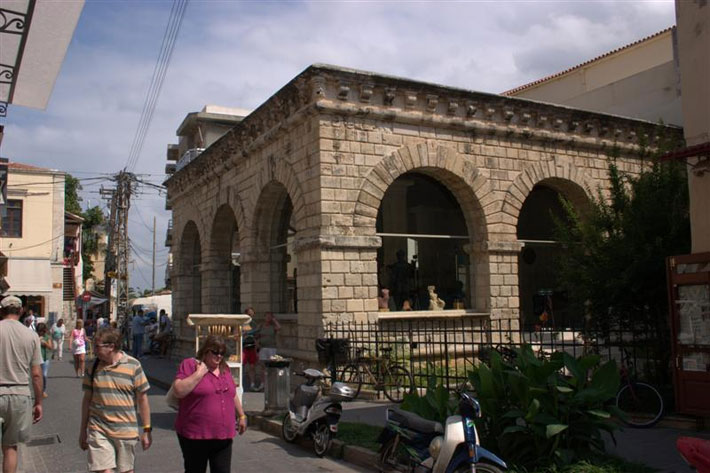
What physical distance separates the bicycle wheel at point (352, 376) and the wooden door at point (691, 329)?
17.1ft

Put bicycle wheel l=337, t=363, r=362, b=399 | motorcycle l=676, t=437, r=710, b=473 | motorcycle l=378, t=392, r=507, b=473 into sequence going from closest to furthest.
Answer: motorcycle l=676, t=437, r=710, b=473 → motorcycle l=378, t=392, r=507, b=473 → bicycle wheel l=337, t=363, r=362, b=399

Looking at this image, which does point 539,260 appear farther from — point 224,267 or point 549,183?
point 224,267

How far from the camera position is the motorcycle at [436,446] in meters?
5.56

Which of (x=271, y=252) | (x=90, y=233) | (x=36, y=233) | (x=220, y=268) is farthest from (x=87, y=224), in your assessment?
(x=271, y=252)

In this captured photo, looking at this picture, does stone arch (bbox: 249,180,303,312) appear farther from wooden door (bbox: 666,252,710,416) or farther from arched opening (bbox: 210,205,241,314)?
wooden door (bbox: 666,252,710,416)

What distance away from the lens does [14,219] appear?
119 feet

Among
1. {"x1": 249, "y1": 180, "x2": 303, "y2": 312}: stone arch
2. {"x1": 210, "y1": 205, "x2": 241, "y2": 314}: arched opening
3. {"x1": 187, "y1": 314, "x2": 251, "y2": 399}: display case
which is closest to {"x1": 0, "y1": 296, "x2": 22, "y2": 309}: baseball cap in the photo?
{"x1": 187, "y1": 314, "x2": 251, "y2": 399}: display case

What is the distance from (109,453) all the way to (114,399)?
39 cm

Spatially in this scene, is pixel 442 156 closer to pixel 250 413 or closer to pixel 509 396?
pixel 250 413

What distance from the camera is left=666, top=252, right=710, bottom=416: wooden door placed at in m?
8.05

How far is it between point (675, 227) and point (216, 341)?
718cm

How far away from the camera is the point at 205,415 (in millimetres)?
5012

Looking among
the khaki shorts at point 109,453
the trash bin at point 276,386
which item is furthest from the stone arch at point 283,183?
the khaki shorts at point 109,453

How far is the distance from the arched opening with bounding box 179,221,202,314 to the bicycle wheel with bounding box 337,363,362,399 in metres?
11.2
